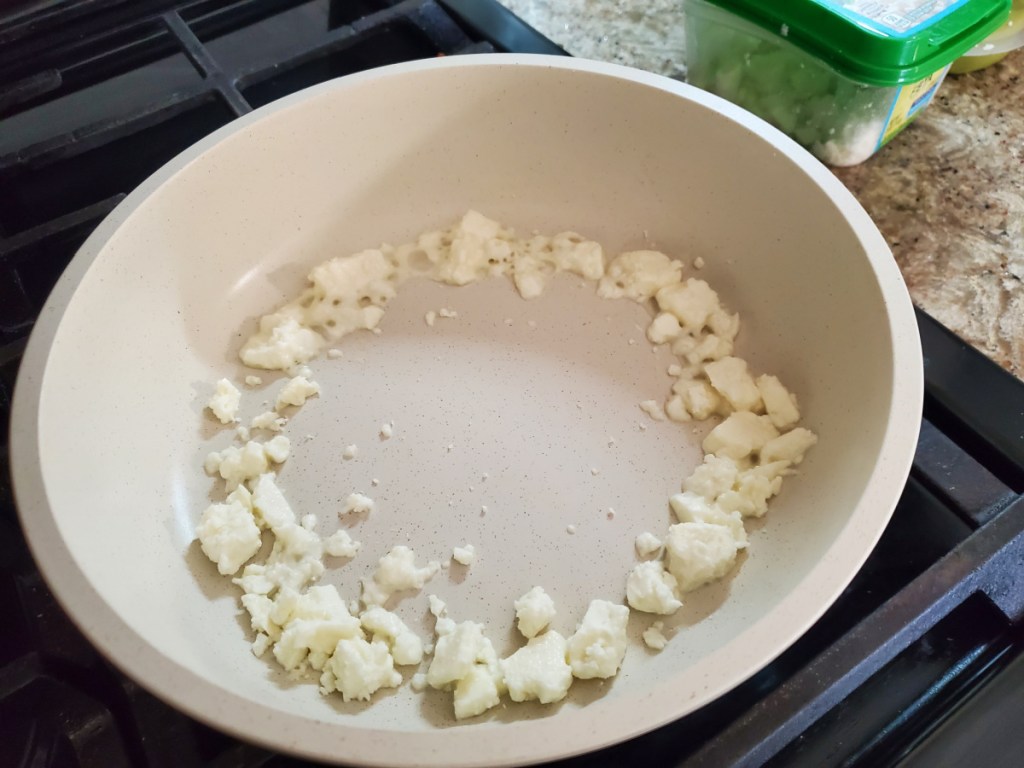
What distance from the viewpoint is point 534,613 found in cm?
64

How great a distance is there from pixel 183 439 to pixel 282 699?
11.0 inches

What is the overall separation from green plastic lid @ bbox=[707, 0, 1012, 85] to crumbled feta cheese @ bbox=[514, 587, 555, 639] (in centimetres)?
56

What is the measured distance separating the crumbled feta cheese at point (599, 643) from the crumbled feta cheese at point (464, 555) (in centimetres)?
11

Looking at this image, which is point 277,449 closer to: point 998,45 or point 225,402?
point 225,402

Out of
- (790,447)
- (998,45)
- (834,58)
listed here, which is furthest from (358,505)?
(998,45)

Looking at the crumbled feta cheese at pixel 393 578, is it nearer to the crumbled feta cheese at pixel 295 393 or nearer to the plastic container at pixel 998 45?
the crumbled feta cheese at pixel 295 393

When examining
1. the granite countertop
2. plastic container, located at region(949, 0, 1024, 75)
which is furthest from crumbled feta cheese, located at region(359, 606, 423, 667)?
plastic container, located at region(949, 0, 1024, 75)

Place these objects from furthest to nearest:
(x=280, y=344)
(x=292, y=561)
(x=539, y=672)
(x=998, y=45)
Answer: (x=998, y=45), (x=280, y=344), (x=292, y=561), (x=539, y=672)

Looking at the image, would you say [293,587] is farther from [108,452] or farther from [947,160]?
[947,160]

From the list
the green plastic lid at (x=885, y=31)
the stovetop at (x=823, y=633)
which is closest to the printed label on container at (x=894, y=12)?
the green plastic lid at (x=885, y=31)

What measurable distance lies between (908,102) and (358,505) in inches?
26.7

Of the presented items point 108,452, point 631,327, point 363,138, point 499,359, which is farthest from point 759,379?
point 108,452

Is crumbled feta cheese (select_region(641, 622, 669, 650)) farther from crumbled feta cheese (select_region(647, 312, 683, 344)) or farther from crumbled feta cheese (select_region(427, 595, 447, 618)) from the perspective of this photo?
crumbled feta cheese (select_region(647, 312, 683, 344))

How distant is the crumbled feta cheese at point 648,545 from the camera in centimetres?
68
